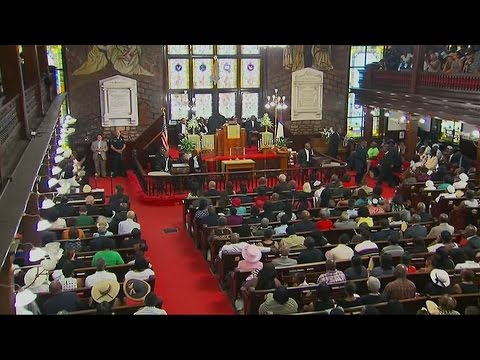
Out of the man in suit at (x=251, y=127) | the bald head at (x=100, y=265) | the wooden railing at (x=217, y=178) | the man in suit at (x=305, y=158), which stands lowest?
the wooden railing at (x=217, y=178)

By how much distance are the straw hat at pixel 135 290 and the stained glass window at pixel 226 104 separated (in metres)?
14.2

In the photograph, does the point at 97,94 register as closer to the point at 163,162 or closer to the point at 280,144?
the point at 163,162

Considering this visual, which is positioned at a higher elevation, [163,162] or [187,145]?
[187,145]

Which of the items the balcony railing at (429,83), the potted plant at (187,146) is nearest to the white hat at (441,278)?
the balcony railing at (429,83)

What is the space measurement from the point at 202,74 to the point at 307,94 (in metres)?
4.18

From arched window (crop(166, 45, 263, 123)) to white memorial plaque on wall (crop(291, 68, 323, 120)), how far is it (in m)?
1.42

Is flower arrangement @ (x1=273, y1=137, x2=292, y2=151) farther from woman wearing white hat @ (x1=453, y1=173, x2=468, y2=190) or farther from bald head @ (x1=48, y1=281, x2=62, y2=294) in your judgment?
bald head @ (x1=48, y1=281, x2=62, y2=294)

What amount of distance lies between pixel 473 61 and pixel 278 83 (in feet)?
24.8

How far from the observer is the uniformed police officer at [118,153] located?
62.7 feet

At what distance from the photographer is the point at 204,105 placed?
70.8ft

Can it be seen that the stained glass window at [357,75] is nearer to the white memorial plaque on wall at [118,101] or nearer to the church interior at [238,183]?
the church interior at [238,183]

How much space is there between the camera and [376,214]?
38.8 feet

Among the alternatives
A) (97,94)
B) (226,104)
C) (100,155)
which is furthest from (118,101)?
(226,104)

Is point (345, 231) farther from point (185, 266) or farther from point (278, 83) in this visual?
point (278, 83)
